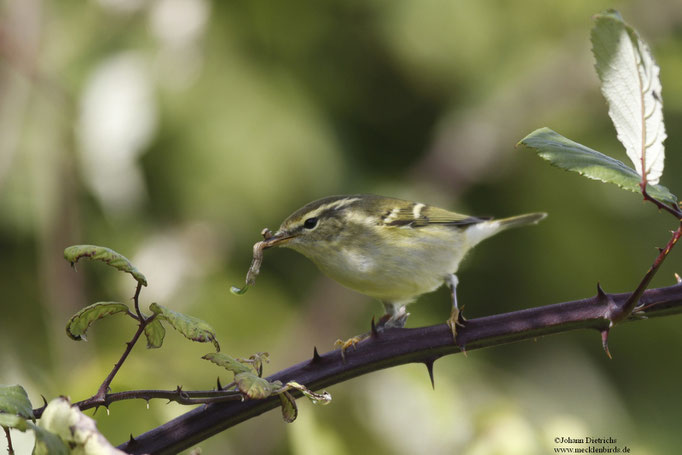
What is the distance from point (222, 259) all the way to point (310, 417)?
247cm

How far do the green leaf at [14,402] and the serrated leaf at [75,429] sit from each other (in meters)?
0.06

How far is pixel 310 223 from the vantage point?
2.82m

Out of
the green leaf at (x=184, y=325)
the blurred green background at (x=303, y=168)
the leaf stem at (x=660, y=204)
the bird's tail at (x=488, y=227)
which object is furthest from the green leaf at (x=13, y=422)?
the bird's tail at (x=488, y=227)

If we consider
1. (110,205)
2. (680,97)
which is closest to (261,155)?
(110,205)

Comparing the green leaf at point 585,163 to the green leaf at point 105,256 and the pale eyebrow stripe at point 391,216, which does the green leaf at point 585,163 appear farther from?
the pale eyebrow stripe at point 391,216

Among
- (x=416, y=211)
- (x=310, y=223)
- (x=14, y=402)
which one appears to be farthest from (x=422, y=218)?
(x=14, y=402)

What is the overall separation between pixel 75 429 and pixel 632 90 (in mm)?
970

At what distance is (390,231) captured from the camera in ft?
9.75

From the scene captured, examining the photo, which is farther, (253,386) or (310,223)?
(310,223)

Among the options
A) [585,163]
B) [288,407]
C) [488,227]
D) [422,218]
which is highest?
[585,163]

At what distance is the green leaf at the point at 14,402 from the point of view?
1.08 meters

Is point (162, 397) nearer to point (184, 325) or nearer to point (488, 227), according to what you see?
point (184, 325)

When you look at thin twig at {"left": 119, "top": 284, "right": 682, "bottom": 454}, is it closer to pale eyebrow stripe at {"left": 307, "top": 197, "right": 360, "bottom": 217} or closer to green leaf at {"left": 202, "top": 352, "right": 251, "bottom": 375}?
green leaf at {"left": 202, "top": 352, "right": 251, "bottom": 375}

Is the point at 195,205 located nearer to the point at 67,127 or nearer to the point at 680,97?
the point at 67,127
